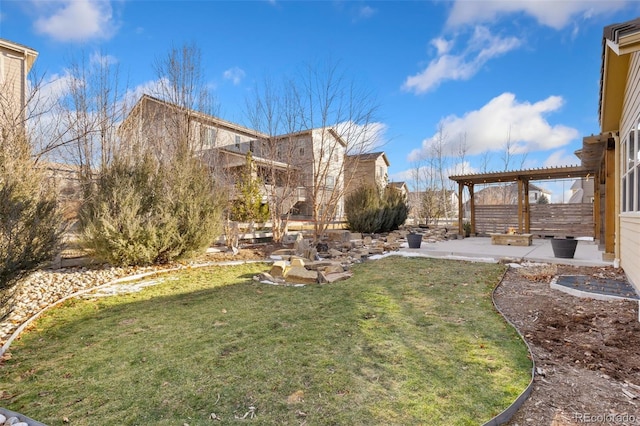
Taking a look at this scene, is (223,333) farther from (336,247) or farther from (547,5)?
(547,5)

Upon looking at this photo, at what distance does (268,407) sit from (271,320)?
5.83ft

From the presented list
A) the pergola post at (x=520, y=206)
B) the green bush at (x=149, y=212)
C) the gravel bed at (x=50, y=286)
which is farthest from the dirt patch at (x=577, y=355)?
the pergola post at (x=520, y=206)

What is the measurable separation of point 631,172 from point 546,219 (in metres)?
9.01

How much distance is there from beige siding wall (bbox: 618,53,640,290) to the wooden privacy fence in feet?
26.1

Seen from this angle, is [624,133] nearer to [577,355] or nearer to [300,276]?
[577,355]

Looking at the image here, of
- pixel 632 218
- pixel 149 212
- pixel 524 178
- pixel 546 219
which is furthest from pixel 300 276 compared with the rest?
pixel 546 219

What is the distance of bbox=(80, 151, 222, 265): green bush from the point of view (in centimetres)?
646

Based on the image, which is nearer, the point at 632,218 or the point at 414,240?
the point at 632,218

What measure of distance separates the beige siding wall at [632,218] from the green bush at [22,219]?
24.5ft

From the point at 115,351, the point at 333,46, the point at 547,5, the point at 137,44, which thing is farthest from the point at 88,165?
the point at 547,5

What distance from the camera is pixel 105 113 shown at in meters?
8.84

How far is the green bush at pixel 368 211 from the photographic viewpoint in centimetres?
1332

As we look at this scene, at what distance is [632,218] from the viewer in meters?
4.82

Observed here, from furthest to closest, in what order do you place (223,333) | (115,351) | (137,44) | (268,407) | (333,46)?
(333,46) < (137,44) < (223,333) < (115,351) < (268,407)
